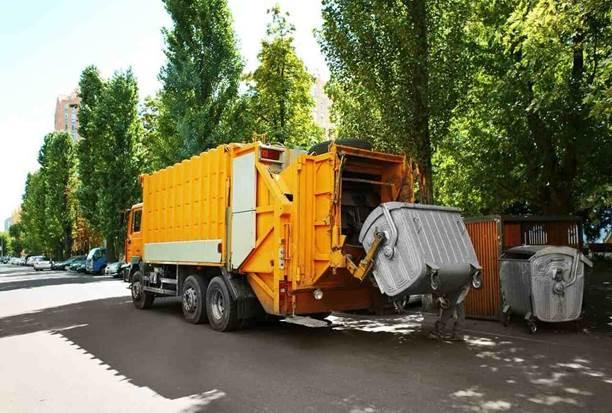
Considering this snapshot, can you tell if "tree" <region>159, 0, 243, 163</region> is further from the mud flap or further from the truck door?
the mud flap

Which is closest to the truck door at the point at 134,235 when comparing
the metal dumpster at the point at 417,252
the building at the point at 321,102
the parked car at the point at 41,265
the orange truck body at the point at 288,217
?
the orange truck body at the point at 288,217

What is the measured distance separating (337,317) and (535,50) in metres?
7.51

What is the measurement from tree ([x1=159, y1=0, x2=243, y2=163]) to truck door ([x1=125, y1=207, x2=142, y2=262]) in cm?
A: 881

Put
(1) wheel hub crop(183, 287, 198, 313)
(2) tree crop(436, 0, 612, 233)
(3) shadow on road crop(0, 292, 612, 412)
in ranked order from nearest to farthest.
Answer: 1. (3) shadow on road crop(0, 292, 612, 412)
2. (1) wheel hub crop(183, 287, 198, 313)
3. (2) tree crop(436, 0, 612, 233)

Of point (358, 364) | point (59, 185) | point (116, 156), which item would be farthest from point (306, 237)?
point (59, 185)

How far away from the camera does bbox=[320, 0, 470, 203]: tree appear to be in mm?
14586

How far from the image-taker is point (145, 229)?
43.7 ft

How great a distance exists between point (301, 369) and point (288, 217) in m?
2.46

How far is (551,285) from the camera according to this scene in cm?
892

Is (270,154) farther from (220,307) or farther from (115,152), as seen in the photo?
(115,152)

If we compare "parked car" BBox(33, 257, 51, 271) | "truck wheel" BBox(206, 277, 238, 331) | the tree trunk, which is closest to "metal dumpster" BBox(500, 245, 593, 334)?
"truck wheel" BBox(206, 277, 238, 331)

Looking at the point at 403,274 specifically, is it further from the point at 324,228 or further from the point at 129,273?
the point at 129,273

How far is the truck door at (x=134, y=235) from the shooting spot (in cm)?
1394

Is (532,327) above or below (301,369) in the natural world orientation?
above
